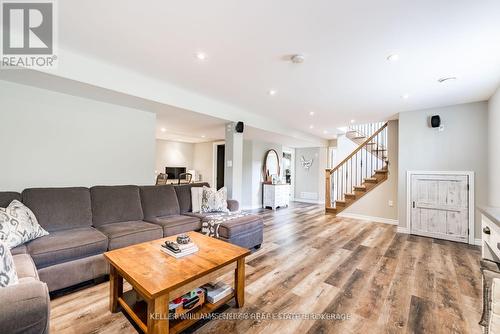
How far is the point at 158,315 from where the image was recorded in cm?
134

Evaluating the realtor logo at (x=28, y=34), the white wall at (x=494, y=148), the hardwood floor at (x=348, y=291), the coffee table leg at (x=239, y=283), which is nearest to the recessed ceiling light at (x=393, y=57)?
the white wall at (x=494, y=148)

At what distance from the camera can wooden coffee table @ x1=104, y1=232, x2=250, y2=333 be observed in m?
1.36

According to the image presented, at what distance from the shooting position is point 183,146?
310 inches

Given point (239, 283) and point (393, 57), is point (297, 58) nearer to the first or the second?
point (393, 57)

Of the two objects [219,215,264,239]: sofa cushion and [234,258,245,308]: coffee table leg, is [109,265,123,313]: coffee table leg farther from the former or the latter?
[219,215,264,239]: sofa cushion

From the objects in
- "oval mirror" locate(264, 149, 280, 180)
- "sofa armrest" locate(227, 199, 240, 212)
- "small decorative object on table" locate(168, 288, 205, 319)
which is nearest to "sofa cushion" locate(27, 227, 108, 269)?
"small decorative object on table" locate(168, 288, 205, 319)

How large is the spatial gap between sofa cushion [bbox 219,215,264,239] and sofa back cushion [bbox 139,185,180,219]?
0.99 metres

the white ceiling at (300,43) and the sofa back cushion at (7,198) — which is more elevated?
the white ceiling at (300,43)

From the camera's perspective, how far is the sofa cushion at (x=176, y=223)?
2.88m

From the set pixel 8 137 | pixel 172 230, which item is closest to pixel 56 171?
pixel 8 137

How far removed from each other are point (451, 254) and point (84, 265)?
15.8ft

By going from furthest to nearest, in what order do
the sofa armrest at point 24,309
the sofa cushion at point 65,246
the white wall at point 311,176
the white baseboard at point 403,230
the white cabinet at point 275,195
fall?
the white wall at point 311,176
the white cabinet at point 275,195
the white baseboard at point 403,230
the sofa cushion at point 65,246
the sofa armrest at point 24,309

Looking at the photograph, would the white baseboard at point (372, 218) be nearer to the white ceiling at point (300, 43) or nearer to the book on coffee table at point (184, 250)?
the white ceiling at point (300, 43)

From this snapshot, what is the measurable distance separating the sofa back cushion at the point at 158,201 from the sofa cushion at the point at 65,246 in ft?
2.81
